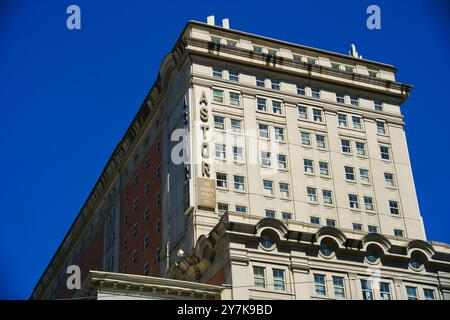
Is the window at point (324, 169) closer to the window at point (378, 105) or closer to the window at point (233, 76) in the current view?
the window at point (378, 105)

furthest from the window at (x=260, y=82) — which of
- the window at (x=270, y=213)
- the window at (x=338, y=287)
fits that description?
the window at (x=338, y=287)

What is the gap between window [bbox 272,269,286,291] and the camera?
205ft

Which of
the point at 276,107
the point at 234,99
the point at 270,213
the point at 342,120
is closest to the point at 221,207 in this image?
the point at 270,213

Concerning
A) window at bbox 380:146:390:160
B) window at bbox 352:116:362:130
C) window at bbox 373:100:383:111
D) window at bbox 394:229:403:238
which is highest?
window at bbox 373:100:383:111

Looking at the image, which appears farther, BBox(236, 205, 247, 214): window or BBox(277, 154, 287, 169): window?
BBox(277, 154, 287, 169): window

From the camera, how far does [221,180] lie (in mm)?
75750

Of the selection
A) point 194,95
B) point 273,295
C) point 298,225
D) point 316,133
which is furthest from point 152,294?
point 316,133

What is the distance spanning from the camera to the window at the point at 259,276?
61.7 m

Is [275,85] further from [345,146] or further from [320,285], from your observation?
[320,285]

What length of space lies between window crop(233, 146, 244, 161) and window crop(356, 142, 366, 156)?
13.5m

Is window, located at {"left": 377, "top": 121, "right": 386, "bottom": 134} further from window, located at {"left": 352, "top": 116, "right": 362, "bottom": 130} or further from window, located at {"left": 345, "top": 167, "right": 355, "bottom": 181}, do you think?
window, located at {"left": 345, "top": 167, "right": 355, "bottom": 181}

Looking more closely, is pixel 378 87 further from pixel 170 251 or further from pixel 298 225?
pixel 170 251

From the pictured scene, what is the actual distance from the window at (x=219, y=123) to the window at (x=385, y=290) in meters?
22.6

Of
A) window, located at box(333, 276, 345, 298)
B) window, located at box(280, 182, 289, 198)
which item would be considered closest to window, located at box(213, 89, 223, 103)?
window, located at box(280, 182, 289, 198)
